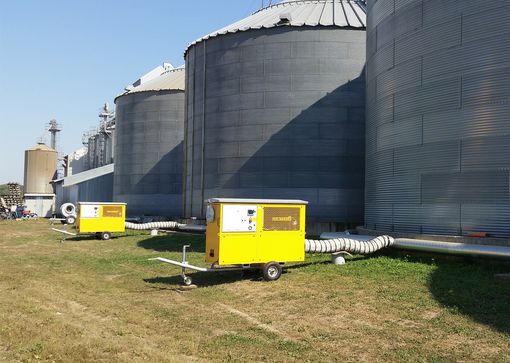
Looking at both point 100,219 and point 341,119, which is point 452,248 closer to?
point 341,119

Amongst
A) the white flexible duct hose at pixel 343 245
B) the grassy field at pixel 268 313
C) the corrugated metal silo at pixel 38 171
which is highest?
the corrugated metal silo at pixel 38 171

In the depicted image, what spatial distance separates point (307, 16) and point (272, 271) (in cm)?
1936

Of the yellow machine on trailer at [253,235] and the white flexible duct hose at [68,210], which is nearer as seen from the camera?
the yellow machine on trailer at [253,235]

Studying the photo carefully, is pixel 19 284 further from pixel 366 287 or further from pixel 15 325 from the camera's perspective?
pixel 366 287

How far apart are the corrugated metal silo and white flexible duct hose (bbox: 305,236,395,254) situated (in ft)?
235

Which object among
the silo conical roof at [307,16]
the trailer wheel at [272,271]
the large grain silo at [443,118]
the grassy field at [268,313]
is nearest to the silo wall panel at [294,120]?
the silo conical roof at [307,16]

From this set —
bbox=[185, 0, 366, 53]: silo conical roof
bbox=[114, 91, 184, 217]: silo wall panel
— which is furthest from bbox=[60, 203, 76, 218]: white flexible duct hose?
bbox=[185, 0, 366, 53]: silo conical roof

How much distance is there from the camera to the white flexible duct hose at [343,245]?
1658 centimetres

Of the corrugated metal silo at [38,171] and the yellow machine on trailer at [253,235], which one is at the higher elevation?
the corrugated metal silo at [38,171]

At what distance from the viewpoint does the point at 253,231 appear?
14867 millimetres

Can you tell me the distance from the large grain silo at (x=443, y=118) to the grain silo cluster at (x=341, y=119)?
0.04 metres

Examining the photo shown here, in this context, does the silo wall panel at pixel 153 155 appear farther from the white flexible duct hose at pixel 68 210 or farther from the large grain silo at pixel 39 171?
the large grain silo at pixel 39 171

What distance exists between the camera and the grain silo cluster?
51.6 feet

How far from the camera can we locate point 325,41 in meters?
27.9
